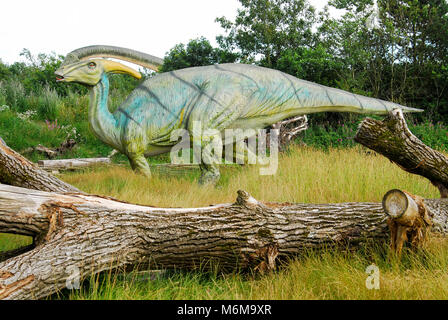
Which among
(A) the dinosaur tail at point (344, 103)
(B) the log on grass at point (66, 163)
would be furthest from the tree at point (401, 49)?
(B) the log on grass at point (66, 163)

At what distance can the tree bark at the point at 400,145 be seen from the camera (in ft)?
10.2

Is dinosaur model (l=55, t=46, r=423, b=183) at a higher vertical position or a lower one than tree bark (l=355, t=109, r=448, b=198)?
higher

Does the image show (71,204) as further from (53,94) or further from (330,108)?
(53,94)

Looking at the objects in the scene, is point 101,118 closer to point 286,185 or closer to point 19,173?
point 19,173

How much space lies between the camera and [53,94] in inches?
443

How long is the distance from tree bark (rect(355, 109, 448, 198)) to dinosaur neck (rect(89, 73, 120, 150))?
2.81m

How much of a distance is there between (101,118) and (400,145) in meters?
3.20

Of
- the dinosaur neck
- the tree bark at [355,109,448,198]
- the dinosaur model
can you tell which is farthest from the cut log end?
the dinosaur neck

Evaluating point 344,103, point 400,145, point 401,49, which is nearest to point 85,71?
point 344,103

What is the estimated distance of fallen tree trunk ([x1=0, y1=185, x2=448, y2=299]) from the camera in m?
2.15

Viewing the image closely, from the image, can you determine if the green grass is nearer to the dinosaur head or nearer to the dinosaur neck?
the dinosaur neck

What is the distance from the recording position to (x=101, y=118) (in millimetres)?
4738
